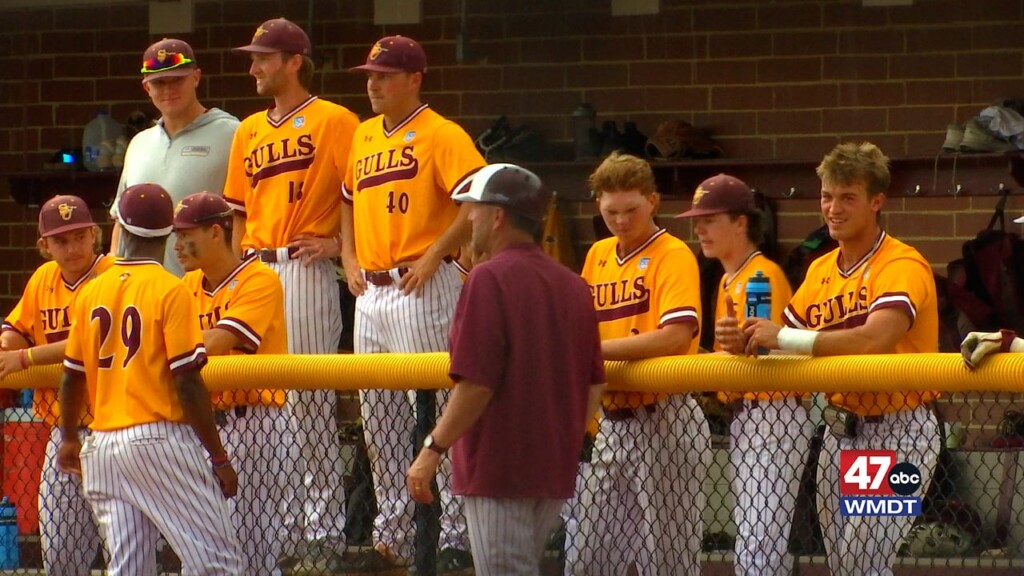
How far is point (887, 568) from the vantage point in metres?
5.06

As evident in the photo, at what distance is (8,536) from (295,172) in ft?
6.91

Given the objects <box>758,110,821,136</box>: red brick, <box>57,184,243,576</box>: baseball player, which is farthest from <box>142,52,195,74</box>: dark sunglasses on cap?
<box>758,110,821,136</box>: red brick

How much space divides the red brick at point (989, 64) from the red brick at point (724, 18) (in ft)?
3.72

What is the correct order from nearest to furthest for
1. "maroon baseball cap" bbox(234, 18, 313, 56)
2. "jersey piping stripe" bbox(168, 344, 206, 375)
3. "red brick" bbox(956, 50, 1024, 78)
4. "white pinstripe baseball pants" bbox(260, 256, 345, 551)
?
"jersey piping stripe" bbox(168, 344, 206, 375), "white pinstripe baseball pants" bbox(260, 256, 345, 551), "maroon baseball cap" bbox(234, 18, 313, 56), "red brick" bbox(956, 50, 1024, 78)

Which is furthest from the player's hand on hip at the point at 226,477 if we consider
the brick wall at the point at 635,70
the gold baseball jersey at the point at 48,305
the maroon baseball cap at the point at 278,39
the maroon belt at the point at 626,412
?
the brick wall at the point at 635,70

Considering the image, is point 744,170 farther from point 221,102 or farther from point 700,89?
point 221,102

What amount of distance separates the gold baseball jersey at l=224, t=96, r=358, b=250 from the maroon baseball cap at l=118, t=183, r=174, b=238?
1129mm

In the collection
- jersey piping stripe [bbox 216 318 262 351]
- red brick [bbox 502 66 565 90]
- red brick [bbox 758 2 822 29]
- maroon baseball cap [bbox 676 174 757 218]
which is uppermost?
red brick [bbox 758 2 822 29]

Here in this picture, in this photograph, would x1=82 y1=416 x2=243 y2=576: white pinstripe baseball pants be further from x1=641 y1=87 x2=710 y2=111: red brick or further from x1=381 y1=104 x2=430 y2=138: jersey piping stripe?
x1=641 y1=87 x2=710 y2=111: red brick

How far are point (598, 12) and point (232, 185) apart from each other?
3488mm

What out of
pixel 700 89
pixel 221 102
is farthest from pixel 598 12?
pixel 221 102

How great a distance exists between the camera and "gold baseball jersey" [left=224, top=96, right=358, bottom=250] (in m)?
6.48

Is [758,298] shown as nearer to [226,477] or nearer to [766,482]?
[766,482]

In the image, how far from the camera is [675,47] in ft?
30.9
